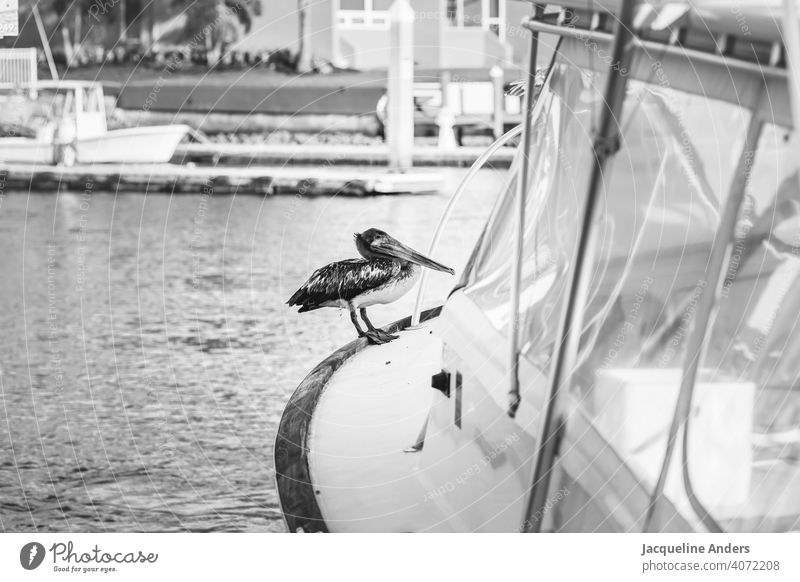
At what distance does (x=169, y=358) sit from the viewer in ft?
12.3

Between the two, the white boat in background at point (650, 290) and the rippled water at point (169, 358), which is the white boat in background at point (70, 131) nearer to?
the rippled water at point (169, 358)

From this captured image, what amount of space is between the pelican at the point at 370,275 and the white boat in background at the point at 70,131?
0.57 metres

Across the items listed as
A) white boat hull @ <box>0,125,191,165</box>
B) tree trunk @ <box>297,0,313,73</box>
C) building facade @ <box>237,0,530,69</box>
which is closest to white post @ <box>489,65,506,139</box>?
building facade @ <box>237,0,530,69</box>

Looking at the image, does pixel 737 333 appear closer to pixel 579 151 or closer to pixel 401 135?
pixel 579 151

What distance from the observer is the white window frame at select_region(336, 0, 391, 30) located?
5.50ft

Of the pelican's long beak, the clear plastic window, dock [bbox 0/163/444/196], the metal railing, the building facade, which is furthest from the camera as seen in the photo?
dock [bbox 0/163/444/196]

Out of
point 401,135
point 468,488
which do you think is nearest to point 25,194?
point 401,135

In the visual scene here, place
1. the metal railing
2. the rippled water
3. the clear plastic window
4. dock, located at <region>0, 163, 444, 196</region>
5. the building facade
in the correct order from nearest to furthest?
1. the clear plastic window
2. the building facade
3. the metal railing
4. dock, located at <region>0, 163, 444, 196</region>
5. the rippled water

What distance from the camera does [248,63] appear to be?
A: 2.05 metres

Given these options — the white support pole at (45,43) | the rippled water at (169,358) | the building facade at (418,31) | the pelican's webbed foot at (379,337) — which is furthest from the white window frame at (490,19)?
the white support pole at (45,43)

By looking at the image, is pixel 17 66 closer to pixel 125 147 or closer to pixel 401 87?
pixel 401 87

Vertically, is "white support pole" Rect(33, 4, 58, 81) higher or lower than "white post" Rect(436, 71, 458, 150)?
higher

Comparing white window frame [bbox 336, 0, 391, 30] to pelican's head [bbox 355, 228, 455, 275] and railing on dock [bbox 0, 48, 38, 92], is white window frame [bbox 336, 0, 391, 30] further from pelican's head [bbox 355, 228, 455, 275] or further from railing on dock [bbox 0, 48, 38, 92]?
railing on dock [bbox 0, 48, 38, 92]
